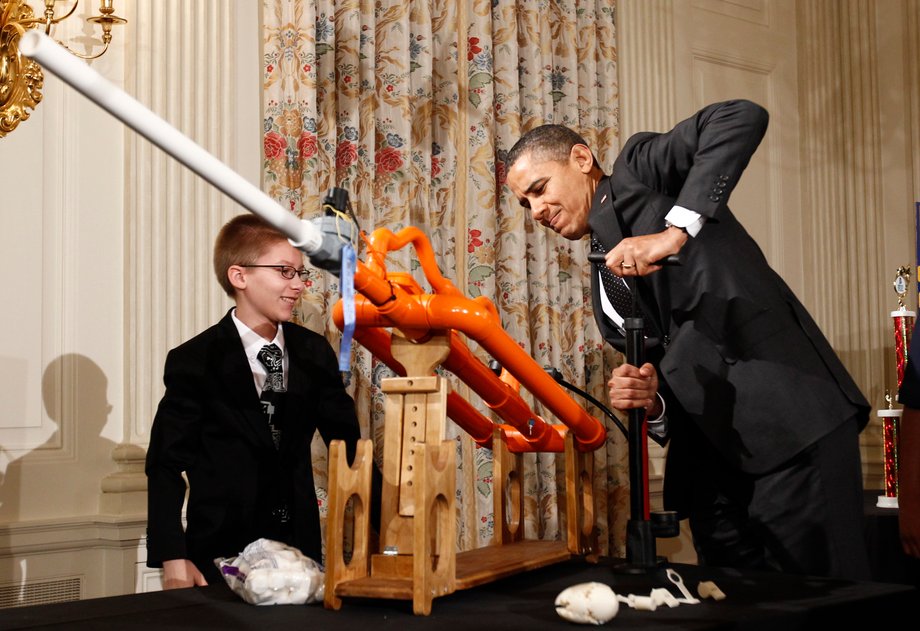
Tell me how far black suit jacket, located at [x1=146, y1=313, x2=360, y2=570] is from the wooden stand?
69 centimetres

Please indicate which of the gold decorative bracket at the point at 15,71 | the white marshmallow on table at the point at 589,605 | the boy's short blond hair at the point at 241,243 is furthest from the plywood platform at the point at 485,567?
the gold decorative bracket at the point at 15,71

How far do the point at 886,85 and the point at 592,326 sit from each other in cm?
214

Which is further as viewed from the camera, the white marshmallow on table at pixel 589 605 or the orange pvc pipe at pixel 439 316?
the orange pvc pipe at pixel 439 316

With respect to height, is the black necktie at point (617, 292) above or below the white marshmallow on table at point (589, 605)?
above

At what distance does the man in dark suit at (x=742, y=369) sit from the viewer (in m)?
1.93

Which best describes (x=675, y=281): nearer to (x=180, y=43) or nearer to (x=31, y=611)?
(x=31, y=611)

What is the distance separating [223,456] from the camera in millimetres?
2168

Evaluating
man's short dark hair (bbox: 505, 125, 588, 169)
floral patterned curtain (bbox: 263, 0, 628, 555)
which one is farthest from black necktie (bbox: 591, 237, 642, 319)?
floral patterned curtain (bbox: 263, 0, 628, 555)

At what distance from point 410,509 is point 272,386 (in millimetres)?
871

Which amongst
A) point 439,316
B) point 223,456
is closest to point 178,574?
point 223,456

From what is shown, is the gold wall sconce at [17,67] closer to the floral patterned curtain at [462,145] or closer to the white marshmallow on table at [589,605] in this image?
the floral patterned curtain at [462,145]

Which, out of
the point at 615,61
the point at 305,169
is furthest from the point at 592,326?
the point at 305,169

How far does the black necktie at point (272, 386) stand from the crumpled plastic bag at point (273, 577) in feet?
2.42

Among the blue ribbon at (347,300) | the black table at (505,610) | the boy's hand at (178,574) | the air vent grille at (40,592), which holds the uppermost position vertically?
the blue ribbon at (347,300)
